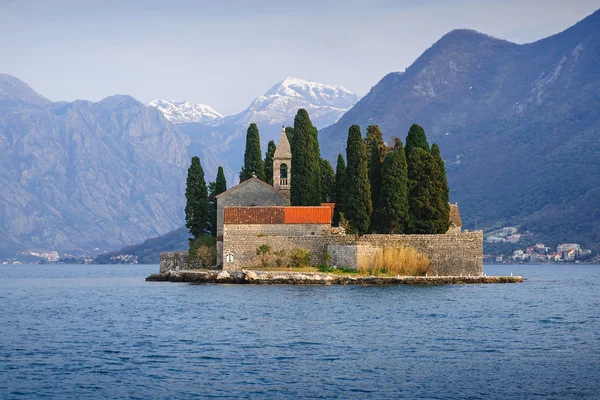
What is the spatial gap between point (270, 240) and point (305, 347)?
31498 millimetres

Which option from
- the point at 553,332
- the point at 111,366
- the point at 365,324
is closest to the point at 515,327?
the point at 553,332

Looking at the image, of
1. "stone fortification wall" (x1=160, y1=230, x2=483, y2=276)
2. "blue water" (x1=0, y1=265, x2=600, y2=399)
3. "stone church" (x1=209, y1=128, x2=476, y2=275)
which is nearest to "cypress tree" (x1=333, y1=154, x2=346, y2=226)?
"stone church" (x1=209, y1=128, x2=476, y2=275)

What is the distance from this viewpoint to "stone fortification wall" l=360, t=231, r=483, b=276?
66438 millimetres

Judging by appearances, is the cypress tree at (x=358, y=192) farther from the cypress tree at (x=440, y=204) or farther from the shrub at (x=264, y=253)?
the shrub at (x=264, y=253)

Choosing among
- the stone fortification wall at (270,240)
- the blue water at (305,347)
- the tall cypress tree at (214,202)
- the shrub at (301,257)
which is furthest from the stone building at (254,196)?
the blue water at (305,347)

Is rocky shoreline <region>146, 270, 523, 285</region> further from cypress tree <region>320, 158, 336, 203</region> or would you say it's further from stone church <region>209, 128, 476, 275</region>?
cypress tree <region>320, 158, 336, 203</region>

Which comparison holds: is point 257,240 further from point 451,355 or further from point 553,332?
point 451,355

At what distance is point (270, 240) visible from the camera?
6769 centimetres

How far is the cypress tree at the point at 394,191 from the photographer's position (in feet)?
218

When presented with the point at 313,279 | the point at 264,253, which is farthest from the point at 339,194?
the point at 313,279

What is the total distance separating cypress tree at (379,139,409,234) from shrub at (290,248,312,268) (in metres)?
5.68

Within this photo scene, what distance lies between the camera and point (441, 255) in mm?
67250

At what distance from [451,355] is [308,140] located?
38082 mm

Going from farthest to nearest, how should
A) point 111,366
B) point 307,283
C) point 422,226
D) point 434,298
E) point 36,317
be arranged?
1. point 422,226
2. point 307,283
3. point 434,298
4. point 36,317
5. point 111,366
